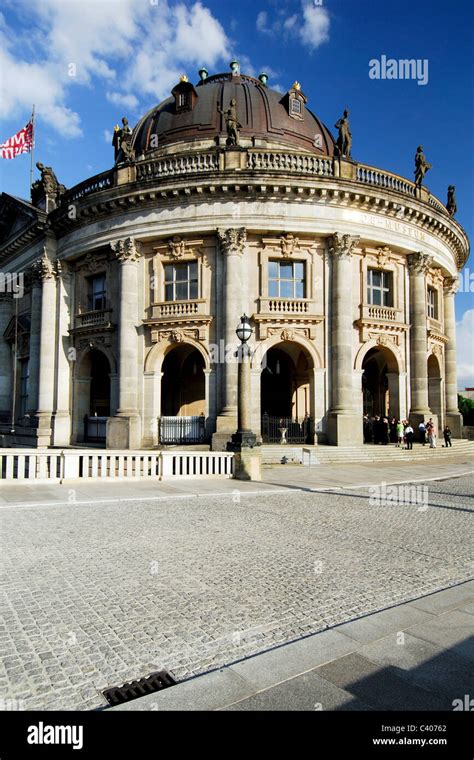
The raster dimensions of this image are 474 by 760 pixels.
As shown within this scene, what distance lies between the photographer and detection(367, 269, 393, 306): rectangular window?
2550cm

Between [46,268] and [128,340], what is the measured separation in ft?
25.6

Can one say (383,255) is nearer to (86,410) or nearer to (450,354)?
(450,354)

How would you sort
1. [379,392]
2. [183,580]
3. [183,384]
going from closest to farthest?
[183,580] → [183,384] → [379,392]

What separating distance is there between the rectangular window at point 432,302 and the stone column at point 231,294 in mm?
13614

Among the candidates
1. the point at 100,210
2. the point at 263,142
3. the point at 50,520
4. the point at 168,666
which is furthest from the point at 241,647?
the point at 263,142

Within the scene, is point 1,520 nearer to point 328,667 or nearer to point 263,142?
point 328,667

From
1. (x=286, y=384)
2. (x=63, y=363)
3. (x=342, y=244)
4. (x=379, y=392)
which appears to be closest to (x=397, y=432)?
(x=379, y=392)

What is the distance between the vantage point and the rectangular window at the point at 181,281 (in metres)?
24.0

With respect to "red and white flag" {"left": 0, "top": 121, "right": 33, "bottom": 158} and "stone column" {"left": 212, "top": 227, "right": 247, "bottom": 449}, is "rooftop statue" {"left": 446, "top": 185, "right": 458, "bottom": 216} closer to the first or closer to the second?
"stone column" {"left": 212, "top": 227, "right": 247, "bottom": 449}

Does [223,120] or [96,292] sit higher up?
[223,120]

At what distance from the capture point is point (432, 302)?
3016 cm

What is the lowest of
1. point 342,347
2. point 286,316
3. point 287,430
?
point 287,430

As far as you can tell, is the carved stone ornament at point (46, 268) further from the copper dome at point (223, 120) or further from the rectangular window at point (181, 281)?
the copper dome at point (223, 120)
